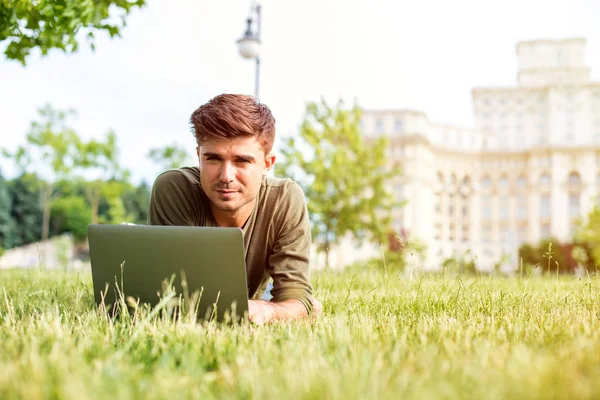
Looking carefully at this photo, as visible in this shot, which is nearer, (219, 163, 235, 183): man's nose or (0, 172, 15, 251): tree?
(219, 163, 235, 183): man's nose

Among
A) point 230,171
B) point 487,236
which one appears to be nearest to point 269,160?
point 230,171

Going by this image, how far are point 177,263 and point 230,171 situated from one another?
67 cm

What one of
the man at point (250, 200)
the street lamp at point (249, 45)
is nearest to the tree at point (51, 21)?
the man at point (250, 200)

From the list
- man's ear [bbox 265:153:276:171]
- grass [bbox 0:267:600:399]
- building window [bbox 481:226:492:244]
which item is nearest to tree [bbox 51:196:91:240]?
man's ear [bbox 265:153:276:171]

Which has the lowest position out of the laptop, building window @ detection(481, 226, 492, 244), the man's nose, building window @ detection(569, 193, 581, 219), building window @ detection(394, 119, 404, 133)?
building window @ detection(481, 226, 492, 244)

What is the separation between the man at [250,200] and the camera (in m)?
3.23

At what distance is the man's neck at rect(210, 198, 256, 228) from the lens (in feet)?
11.5

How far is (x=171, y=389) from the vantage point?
158 cm

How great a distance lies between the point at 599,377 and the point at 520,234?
310 feet

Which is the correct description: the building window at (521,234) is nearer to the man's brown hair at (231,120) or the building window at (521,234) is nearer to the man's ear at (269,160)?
the man's ear at (269,160)

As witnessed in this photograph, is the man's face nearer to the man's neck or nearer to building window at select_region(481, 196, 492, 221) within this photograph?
the man's neck

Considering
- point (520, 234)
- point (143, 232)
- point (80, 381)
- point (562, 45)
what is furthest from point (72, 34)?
point (562, 45)

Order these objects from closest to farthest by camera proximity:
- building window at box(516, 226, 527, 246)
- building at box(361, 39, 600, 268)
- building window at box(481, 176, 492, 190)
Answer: building at box(361, 39, 600, 268) < building window at box(516, 226, 527, 246) < building window at box(481, 176, 492, 190)

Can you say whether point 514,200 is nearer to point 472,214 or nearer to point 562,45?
point 472,214
